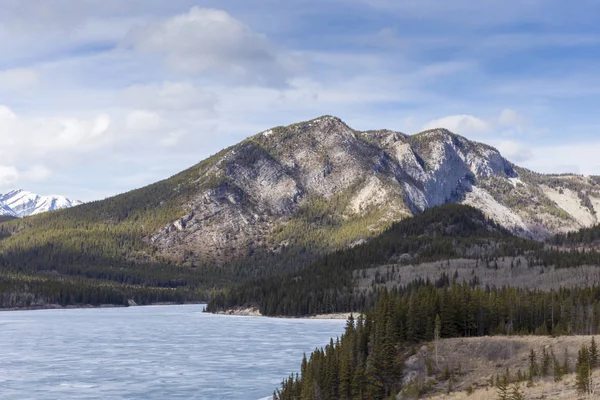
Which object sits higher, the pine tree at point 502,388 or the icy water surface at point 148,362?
the pine tree at point 502,388

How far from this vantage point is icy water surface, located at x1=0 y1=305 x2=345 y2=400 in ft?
323

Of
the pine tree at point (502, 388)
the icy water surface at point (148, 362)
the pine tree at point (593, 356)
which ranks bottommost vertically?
the icy water surface at point (148, 362)

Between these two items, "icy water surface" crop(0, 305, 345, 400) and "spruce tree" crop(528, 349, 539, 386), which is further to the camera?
Result: "icy water surface" crop(0, 305, 345, 400)

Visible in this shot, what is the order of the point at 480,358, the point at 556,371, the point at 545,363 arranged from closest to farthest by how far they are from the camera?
the point at 556,371, the point at 545,363, the point at 480,358

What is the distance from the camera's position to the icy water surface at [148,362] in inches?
3880

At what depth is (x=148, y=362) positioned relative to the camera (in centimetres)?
12662

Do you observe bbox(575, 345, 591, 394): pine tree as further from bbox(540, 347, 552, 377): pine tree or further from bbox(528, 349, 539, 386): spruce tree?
bbox(528, 349, 539, 386): spruce tree

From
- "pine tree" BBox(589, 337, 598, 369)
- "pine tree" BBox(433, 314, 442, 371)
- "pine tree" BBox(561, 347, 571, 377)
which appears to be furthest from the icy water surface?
"pine tree" BBox(589, 337, 598, 369)

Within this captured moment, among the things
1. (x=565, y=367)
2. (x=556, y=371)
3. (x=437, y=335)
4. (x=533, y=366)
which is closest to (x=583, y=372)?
(x=556, y=371)

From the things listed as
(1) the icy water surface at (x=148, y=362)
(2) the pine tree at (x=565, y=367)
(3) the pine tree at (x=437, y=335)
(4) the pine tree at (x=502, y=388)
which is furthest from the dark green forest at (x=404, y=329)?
(1) the icy water surface at (x=148, y=362)

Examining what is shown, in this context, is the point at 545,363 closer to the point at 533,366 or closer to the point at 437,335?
the point at 533,366

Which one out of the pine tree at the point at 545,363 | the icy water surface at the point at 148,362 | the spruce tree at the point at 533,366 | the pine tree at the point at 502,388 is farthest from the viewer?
the icy water surface at the point at 148,362

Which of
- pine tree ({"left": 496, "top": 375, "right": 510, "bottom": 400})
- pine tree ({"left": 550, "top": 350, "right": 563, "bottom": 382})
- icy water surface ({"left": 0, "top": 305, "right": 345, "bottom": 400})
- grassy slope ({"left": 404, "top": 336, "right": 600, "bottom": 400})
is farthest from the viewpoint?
icy water surface ({"left": 0, "top": 305, "right": 345, "bottom": 400})

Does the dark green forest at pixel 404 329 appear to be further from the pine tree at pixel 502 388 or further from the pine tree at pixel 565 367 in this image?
the pine tree at pixel 502 388
